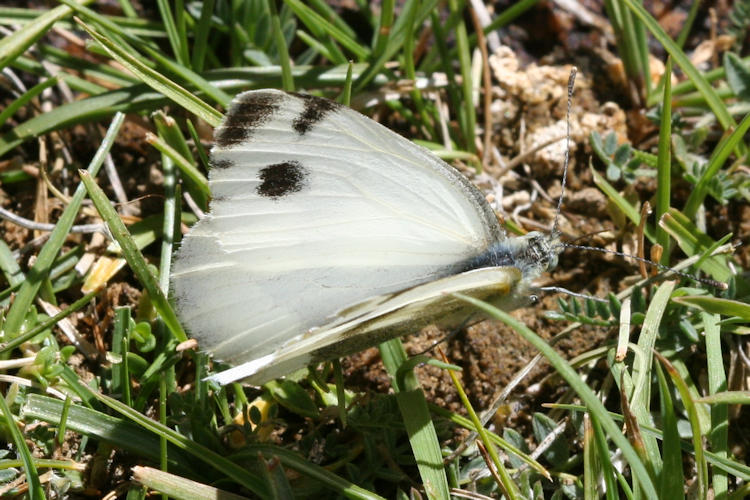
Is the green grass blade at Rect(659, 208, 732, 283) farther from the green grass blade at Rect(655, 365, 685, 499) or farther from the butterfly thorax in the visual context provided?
the green grass blade at Rect(655, 365, 685, 499)

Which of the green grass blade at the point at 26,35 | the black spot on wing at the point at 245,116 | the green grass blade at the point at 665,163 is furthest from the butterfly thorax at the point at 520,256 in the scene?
the green grass blade at the point at 26,35

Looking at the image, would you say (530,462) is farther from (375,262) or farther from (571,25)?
(571,25)

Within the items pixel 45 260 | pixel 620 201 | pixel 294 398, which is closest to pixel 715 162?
pixel 620 201

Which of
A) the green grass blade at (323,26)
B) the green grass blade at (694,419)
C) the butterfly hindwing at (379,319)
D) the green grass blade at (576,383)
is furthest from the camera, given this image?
the green grass blade at (323,26)

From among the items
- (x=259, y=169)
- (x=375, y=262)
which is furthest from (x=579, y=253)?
(x=259, y=169)

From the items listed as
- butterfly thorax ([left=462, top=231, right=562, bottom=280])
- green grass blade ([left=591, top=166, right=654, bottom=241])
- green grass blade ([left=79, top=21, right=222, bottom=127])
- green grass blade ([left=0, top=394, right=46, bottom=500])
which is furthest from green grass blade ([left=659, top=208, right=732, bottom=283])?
green grass blade ([left=0, top=394, right=46, bottom=500])

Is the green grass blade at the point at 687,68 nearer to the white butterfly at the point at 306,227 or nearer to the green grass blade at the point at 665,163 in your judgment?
the green grass blade at the point at 665,163

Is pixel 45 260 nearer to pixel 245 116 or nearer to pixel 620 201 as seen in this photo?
pixel 245 116

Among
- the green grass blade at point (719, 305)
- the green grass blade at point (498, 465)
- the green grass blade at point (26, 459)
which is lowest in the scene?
the green grass blade at point (498, 465)
